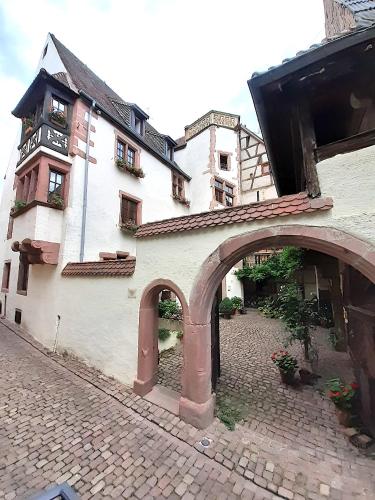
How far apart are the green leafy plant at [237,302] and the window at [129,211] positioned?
756 cm

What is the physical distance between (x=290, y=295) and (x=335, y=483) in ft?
14.0

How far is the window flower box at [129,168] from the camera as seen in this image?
10.7 metres

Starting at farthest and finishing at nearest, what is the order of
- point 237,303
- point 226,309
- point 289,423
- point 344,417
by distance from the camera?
point 237,303 → point 226,309 → point 289,423 → point 344,417

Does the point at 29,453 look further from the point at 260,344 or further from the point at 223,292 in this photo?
the point at 223,292

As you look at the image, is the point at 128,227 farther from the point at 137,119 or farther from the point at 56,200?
the point at 137,119

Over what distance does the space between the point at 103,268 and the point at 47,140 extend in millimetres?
5425

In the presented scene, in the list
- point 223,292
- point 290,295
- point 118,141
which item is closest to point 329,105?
point 290,295

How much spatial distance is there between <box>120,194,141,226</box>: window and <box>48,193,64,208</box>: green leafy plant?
2.91 m

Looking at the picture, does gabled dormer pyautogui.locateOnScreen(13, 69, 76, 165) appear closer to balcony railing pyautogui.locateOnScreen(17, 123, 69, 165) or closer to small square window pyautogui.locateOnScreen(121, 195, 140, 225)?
balcony railing pyautogui.locateOnScreen(17, 123, 69, 165)

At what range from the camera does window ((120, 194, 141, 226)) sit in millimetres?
11047

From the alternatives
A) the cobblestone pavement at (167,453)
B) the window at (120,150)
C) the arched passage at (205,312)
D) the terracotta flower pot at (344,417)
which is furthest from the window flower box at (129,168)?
the terracotta flower pot at (344,417)

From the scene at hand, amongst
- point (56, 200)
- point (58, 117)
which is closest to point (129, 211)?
point (56, 200)

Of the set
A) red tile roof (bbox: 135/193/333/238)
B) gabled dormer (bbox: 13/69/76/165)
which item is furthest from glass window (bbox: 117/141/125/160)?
red tile roof (bbox: 135/193/333/238)

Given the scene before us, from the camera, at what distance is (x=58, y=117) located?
8.64m
